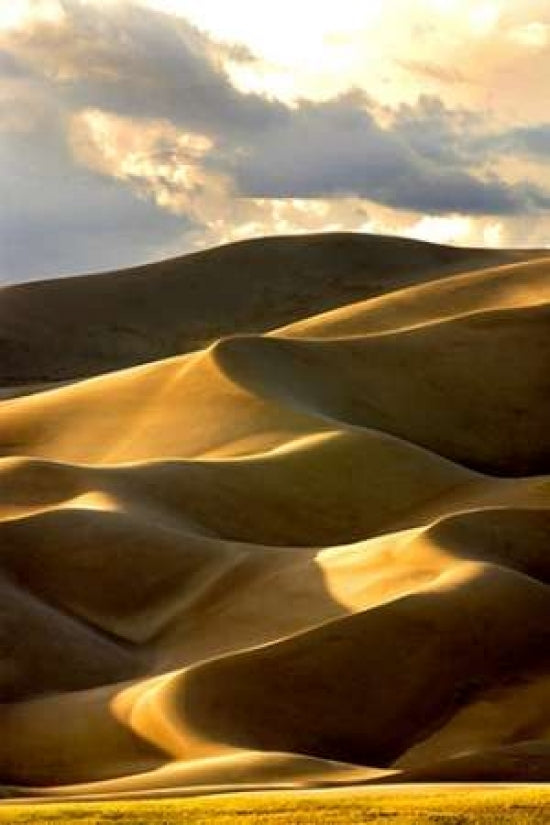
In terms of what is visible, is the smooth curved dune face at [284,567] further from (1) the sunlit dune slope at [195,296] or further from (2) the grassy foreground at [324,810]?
(1) the sunlit dune slope at [195,296]

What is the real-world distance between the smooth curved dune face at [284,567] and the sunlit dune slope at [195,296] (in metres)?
53.2

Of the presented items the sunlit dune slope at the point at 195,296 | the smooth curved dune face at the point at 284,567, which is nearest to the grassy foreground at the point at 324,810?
the smooth curved dune face at the point at 284,567

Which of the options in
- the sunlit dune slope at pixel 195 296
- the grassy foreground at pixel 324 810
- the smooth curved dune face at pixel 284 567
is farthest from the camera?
the sunlit dune slope at pixel 195 296

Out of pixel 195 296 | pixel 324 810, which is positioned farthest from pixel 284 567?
pixel 195 296

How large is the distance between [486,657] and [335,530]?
74.2ft

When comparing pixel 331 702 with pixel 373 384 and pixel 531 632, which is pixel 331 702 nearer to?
pixel 531 632

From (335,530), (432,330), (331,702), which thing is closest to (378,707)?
(331,702)

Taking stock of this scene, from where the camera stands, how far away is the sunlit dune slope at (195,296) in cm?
15012

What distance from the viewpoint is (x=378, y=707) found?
4125 cm

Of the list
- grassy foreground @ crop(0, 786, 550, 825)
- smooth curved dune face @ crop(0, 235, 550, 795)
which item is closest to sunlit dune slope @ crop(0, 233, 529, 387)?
smooth curved dune face @ crop(0, 235, 550, 795)

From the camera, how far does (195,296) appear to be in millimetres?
162750

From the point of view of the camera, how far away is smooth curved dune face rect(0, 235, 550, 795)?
39.5m

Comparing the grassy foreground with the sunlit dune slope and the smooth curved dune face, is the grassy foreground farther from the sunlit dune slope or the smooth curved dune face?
the sunlit dune slope

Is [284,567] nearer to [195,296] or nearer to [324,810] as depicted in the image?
[324,810]
